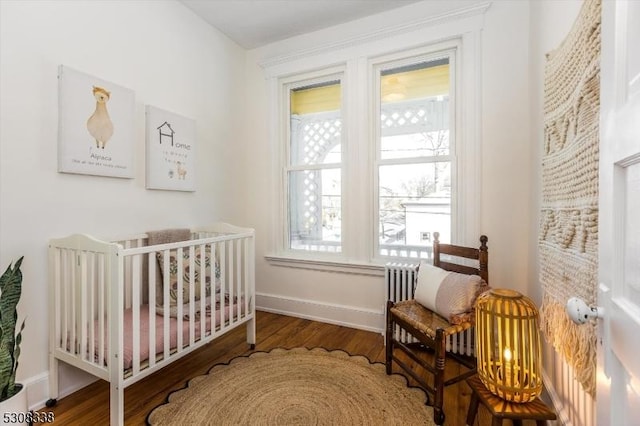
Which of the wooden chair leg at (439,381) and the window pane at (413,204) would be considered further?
the window pane at (413,204)

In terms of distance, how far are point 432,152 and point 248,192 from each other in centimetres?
181

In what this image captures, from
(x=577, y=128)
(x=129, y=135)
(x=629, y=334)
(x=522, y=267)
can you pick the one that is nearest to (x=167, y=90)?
(x=129, y=135)

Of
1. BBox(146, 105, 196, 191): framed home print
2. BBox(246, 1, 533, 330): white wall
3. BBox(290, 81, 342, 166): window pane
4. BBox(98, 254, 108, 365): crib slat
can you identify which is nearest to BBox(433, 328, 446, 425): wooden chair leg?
BBox(246, 1, 533, 330): white wall

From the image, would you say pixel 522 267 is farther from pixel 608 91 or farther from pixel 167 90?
pixel 167 90

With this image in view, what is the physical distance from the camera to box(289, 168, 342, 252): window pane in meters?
2.79

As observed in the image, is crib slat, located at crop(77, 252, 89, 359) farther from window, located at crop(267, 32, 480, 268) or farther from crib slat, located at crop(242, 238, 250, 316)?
window, located at crop(267, 32, 480, 268)

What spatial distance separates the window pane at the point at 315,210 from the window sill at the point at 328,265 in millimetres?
145

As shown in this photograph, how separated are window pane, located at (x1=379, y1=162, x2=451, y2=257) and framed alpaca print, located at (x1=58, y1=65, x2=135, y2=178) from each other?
1909mm

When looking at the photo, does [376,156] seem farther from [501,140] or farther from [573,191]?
[573,191]

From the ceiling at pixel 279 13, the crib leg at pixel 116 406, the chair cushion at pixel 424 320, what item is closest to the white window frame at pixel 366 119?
the ceiling at pixel 279 13

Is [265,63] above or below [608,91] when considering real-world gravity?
above

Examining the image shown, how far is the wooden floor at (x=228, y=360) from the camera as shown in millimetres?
1528

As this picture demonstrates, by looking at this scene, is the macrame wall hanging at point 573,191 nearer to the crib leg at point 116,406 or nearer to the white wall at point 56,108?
the crib leg at point 116,406

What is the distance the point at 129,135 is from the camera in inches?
78.1
